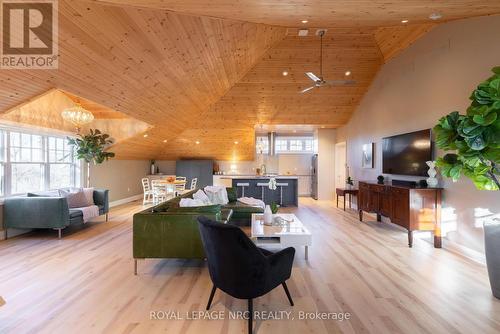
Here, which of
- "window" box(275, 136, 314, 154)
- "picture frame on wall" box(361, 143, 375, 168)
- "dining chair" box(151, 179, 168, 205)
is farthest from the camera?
"window" box(275, 136, 314, 154)

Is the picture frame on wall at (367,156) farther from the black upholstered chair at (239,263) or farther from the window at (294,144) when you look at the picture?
the black upholstered chair at (239,263)

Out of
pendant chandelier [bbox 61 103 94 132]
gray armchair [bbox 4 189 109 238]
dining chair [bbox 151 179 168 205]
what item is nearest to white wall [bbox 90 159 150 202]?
dining chair [bbox 151 179 168 205]

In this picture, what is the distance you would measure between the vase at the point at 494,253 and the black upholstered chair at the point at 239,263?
228cm

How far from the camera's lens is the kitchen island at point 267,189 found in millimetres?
8828

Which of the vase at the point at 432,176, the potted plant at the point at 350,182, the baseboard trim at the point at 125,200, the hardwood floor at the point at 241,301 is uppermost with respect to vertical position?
the vase at the point at 432,176

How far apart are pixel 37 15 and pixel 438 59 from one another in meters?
5.97

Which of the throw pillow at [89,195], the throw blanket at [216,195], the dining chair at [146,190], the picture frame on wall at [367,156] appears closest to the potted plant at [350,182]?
the picture frame on wall at [367,156]

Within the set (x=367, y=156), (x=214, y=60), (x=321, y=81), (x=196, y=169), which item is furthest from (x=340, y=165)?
(x=214, y=60)

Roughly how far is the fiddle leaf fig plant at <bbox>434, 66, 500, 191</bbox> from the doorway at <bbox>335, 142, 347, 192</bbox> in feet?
21.9

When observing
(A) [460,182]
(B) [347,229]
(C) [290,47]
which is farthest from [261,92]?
(A) [460,182]

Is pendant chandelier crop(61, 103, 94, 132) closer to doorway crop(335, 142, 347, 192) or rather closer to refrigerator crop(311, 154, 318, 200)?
refrigerator crop(311, 154, 318, 200)

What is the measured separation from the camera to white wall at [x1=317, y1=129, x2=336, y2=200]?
399 inches

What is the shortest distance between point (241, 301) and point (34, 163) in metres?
5.94

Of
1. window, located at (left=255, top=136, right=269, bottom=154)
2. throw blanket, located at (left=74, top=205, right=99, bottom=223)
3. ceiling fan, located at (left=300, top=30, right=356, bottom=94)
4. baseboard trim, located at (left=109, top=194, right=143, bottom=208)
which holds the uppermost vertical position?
ceiling fan, located at (left=300, top=30, right=356, bottom=94)
